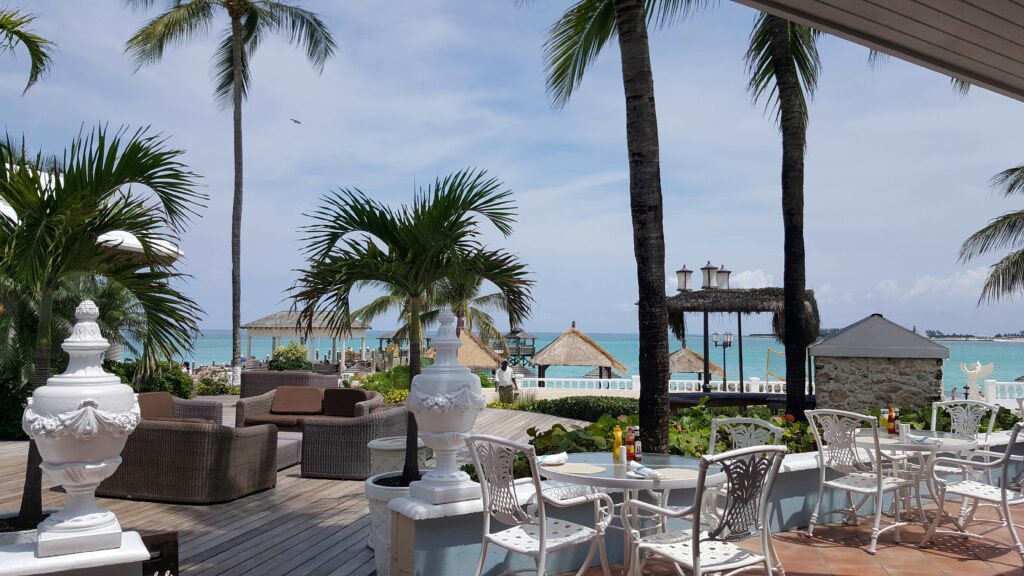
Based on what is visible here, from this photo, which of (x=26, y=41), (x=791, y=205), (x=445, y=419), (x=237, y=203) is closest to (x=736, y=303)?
(x=791, y=205)

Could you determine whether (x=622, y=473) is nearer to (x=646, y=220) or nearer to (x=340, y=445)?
(x=646, y=220)

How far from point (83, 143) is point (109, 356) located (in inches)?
415

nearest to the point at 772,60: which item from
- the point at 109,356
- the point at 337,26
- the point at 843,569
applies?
the point at 843,569

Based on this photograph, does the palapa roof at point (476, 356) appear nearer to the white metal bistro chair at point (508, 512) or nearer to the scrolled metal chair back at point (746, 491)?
the white metal bistro chair at point (508, 512)

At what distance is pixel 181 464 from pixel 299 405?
3.31 metres

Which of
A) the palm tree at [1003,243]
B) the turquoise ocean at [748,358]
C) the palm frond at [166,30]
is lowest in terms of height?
the turquoise ocean at [748,358]

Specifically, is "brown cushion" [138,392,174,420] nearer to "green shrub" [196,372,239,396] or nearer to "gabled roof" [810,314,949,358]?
"gabled roof" [810,314,949,358]

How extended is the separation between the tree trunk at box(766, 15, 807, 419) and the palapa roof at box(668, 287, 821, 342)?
4.50 metres

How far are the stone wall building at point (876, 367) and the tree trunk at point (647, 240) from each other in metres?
4.33

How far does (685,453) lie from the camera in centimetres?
574

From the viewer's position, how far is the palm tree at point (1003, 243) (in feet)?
51.0

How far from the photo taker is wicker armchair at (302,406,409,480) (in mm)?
7211

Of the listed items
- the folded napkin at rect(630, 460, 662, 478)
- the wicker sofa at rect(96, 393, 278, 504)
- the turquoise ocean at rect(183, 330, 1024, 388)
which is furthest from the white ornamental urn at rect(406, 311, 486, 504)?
the turquoise ocean at rect(183, 330, 1024, 388)

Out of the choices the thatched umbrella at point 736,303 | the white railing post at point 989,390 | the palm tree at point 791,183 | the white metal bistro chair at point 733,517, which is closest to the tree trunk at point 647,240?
the white metal bistro chair at point 733,517
